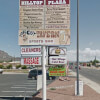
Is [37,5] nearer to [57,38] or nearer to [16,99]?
[57,38]

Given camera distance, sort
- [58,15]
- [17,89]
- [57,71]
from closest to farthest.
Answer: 1. [58,15]
2. [57,71]
3. [17,89]

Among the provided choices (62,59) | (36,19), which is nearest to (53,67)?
(62,59)

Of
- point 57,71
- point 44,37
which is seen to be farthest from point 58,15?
point 57,71

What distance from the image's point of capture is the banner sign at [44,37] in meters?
8.77

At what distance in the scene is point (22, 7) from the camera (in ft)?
29.2

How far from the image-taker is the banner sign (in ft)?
28.8

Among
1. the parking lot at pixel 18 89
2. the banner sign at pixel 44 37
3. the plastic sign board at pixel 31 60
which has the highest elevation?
the banner sign at pixel 44 37

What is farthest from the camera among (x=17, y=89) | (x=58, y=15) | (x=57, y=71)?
(x=17, y=89)

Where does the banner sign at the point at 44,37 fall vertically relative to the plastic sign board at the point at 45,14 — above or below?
below

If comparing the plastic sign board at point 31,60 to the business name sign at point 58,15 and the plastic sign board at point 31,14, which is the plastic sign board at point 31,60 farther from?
the business name sign at point 58,15

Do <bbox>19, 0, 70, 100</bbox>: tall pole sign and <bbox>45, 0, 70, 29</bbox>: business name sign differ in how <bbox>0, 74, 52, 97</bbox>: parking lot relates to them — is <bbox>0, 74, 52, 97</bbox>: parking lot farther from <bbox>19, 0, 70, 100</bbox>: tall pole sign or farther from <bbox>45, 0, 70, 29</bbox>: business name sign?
<bbox>45, 0, 70, 29</bbox>: business name sign

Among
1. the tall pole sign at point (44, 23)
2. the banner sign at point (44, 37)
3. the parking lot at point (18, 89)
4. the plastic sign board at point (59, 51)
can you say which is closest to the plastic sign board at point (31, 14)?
the tall pole sign at point (44, 23)

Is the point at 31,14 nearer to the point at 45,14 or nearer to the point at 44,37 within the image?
the point at 45,14

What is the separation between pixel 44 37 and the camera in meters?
8.83
